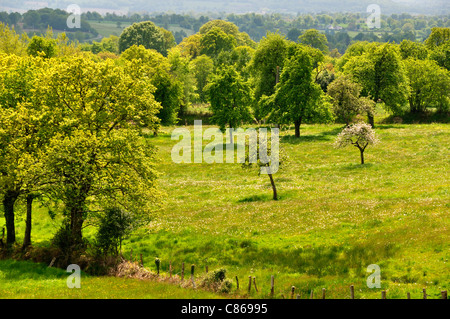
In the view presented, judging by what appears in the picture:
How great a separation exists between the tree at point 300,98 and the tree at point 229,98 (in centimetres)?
591

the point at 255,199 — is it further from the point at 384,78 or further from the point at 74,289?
the point at 384,78

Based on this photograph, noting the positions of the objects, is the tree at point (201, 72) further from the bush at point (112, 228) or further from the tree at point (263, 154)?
the bush at point (112, 228)

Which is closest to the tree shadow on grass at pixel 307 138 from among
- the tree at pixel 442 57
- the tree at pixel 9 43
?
the tree at pixel 442 57

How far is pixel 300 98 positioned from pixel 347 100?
908 cm

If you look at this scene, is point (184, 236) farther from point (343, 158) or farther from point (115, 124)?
point (343, 158)

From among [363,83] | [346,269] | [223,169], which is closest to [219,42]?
[363,83]

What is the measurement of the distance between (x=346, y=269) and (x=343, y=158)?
1283 inches

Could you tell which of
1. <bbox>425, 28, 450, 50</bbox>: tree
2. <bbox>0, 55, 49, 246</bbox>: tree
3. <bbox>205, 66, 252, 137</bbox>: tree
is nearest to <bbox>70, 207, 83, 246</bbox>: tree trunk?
<bbox>0, 55, 49, 246</bbox>: tree

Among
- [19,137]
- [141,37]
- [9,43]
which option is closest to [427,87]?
[19,137]

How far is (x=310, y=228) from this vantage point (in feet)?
112

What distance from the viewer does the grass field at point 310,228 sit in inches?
1031

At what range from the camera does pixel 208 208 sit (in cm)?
4256

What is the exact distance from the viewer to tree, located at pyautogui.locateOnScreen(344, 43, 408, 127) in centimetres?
7925

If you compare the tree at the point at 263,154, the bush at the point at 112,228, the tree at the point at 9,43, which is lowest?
the bush at the point at 112,228
